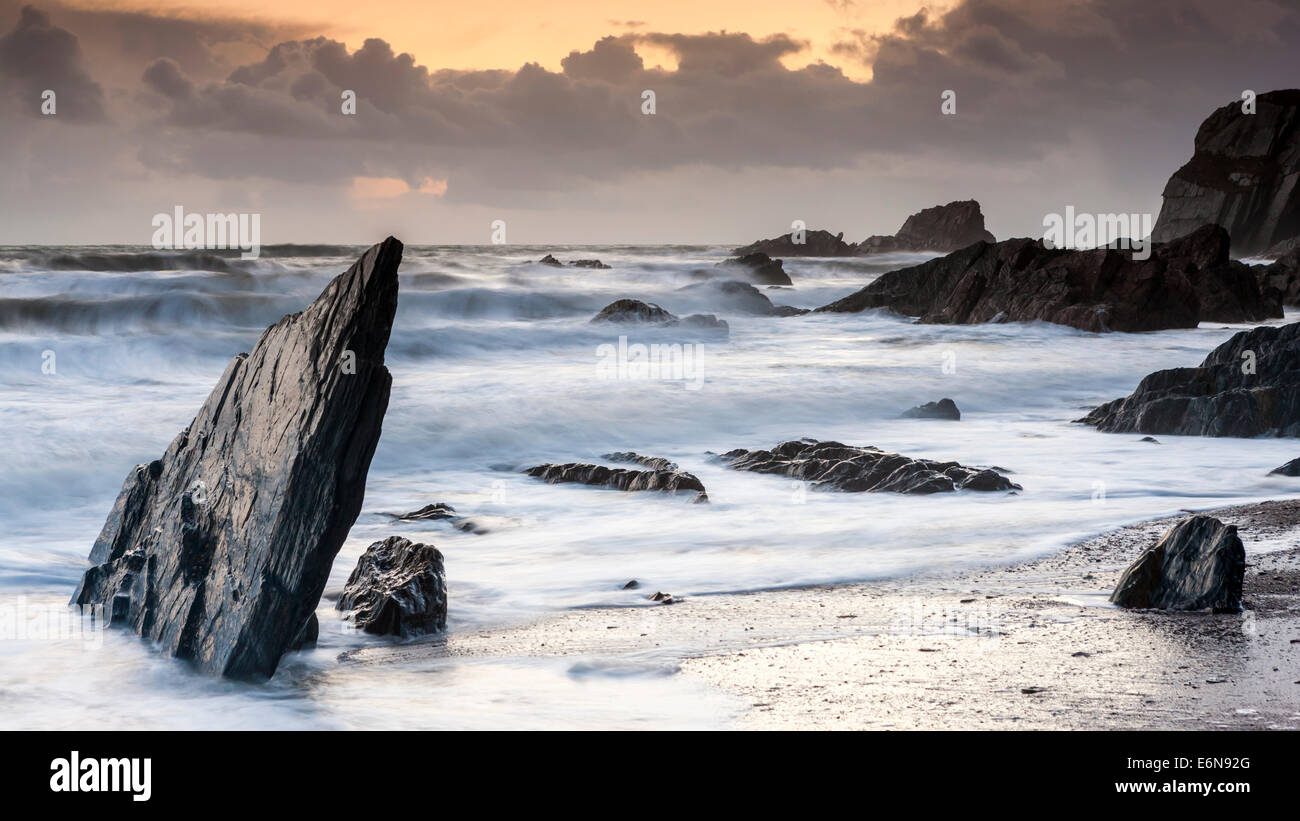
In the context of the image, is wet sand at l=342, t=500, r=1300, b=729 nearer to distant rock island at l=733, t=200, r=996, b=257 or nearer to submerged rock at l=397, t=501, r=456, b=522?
submerged rock at l=397, t=501, r=456, b=522

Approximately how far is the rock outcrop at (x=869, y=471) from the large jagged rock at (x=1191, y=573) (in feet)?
13.0

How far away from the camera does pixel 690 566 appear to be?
314 inches

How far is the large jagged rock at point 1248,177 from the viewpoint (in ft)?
237

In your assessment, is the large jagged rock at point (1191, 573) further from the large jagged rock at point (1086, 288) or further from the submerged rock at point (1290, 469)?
the large jagged rock at point (1086, 288)

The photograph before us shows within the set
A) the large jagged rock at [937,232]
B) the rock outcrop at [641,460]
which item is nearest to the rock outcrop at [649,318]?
the rock outcrop at [641,460]

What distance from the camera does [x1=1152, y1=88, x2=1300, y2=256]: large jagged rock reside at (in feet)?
237

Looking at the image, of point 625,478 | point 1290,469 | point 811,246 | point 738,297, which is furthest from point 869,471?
point 811,246

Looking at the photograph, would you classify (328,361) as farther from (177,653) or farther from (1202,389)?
(1202,389)

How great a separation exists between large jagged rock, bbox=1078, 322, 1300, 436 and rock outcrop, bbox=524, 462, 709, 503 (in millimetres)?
6396

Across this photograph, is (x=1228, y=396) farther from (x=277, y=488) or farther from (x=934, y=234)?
(x=934, y=234)

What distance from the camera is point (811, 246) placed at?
76.2m

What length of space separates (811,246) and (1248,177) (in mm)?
27938

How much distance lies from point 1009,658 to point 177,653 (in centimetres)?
387
